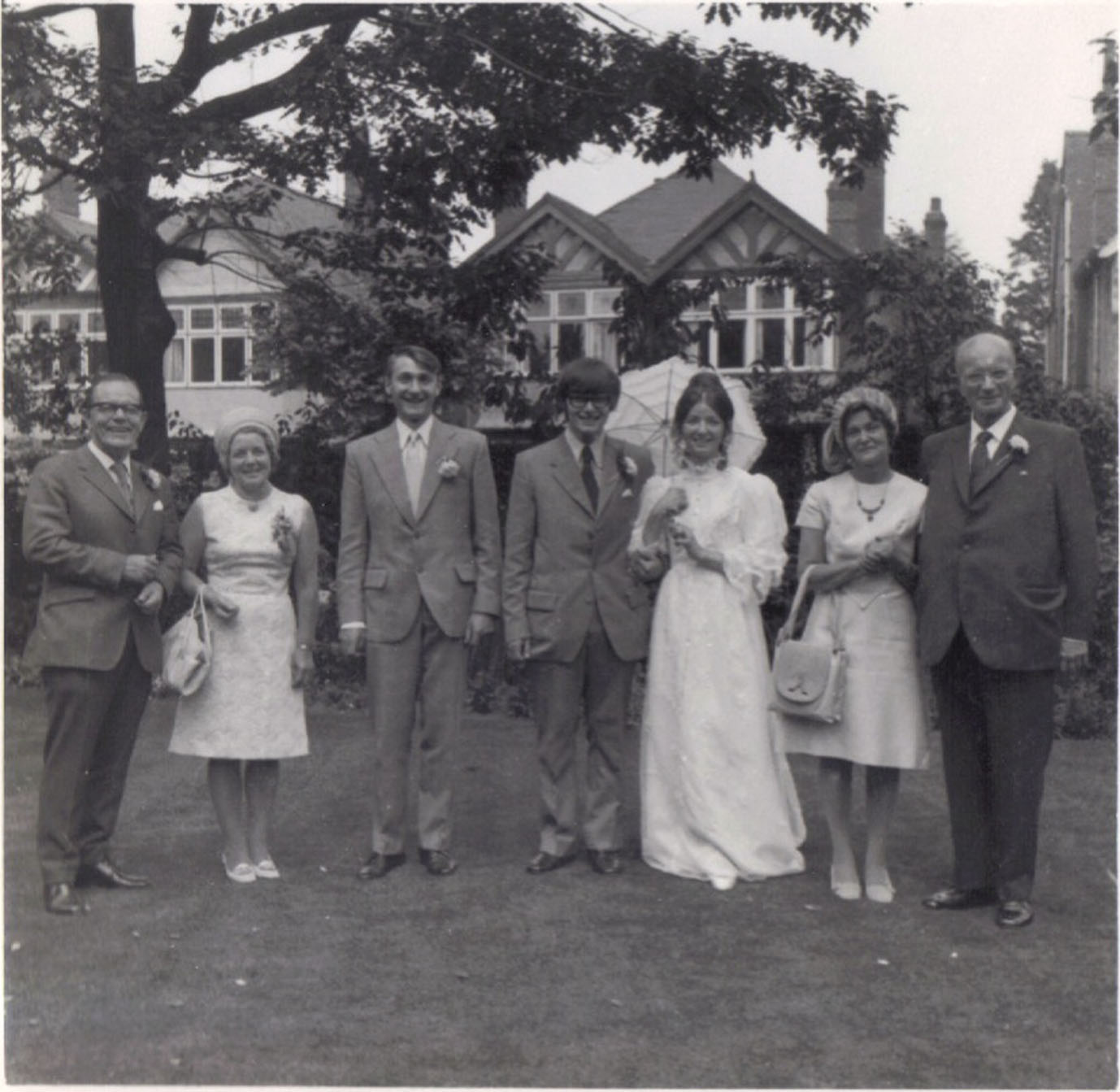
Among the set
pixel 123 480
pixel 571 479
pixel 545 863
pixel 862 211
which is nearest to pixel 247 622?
pixel 123 480

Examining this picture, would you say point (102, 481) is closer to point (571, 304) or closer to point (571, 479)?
point (571, 479)

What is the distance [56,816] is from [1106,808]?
5221mm

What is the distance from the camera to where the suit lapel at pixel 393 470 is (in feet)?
18.5

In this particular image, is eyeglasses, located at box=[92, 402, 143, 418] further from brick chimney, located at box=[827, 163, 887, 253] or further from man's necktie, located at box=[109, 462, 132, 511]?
brick chimney, located at box=[827, 163, 887, 253]

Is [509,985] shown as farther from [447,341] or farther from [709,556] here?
[447,341]

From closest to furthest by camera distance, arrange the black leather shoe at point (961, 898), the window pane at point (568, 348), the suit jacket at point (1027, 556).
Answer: the suit jacket at point (1027, 556) < the black leather shoe at point (961, 898) < the window pane at point (568, 348)

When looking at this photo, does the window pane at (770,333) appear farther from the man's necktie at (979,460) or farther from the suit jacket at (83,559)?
the suit jacket at (83,559)

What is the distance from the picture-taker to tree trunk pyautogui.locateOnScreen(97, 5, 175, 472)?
8469 millimetres

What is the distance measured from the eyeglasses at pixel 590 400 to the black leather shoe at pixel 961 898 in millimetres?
2325

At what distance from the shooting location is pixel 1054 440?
5004 mm

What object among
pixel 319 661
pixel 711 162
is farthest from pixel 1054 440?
pixel 319 661

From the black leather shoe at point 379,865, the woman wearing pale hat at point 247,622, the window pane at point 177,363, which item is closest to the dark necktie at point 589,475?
the woman wearing pale hat at point 247,622

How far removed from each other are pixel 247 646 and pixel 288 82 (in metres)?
5.21

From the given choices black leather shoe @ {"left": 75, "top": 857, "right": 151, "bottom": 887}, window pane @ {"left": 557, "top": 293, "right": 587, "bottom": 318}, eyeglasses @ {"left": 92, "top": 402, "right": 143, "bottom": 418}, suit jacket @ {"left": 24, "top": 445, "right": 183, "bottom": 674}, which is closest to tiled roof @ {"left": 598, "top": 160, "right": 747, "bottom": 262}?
window pane @ {"left": 557, "top": 293, "right": 587, "bottom": 318}
